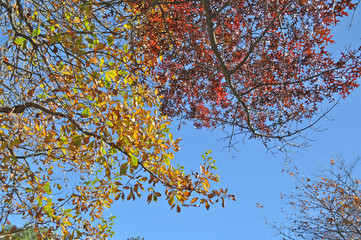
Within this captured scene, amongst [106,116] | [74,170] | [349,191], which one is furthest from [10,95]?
[349,191]

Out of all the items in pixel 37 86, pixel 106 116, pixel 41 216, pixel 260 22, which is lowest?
pixel 41 216

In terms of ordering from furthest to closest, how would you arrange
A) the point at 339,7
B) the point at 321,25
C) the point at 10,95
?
the point at 321,25 < the point at 339,7 < the point at 10,95

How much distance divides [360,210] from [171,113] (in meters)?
6.78

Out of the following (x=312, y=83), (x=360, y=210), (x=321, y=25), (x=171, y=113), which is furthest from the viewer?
(x=360, y=210)

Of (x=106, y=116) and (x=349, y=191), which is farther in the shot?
(x=349, y=191)

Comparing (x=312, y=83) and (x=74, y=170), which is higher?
(x=312, y=83)

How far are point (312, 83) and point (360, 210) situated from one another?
5.80 meters

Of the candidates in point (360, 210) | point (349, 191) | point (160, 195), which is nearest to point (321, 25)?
point (160, 195)

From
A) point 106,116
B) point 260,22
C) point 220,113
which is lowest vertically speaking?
point 106,116

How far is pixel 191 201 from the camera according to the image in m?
3.02

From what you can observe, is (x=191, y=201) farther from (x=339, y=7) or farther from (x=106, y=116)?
(x=339, y=7)

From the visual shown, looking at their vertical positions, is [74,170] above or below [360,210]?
below

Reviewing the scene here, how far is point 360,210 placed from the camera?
8.47 m

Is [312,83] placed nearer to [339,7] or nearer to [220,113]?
[339,7]
